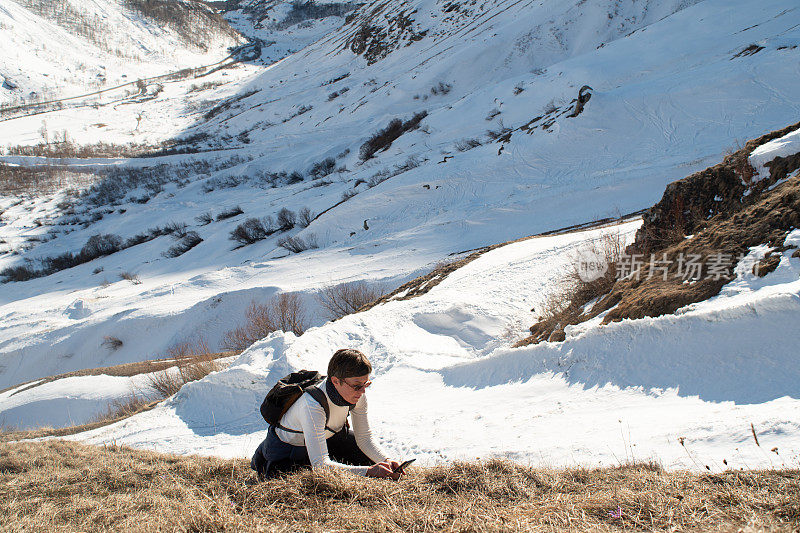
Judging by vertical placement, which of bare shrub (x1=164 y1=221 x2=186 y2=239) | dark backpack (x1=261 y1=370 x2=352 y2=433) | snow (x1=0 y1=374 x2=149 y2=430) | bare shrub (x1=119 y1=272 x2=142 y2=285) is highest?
bare shrub (x1=164 y1=221 x2=186 y2=239)

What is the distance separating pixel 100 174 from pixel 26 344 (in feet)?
102

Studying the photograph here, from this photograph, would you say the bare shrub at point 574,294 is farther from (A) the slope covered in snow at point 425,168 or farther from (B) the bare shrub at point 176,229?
(B) the bare shrub at point 176,229

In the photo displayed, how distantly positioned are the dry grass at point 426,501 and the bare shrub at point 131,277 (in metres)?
22.1

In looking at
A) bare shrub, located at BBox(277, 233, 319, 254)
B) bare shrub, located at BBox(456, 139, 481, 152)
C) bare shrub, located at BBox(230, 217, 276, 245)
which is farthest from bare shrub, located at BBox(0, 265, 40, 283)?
bare shrub, located at BBox(456, 139, 481, 152)

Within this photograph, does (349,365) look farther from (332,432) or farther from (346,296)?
(346,296)

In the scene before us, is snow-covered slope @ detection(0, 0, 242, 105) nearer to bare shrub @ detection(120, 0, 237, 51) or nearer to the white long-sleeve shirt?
bare shrub @ detection(120, 0, 237, 51)

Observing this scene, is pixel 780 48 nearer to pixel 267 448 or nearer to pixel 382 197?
pixel 382 197

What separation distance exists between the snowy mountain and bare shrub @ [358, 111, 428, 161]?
33 centimetres

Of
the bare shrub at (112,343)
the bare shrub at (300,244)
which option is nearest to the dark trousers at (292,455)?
the bare shrub at (112,343)

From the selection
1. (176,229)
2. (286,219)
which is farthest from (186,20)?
Result: (286,219)

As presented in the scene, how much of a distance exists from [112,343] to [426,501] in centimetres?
1713

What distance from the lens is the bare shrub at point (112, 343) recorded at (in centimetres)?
1602

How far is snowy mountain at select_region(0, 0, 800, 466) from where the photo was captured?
14.4 feet

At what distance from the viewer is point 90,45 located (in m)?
80.9
